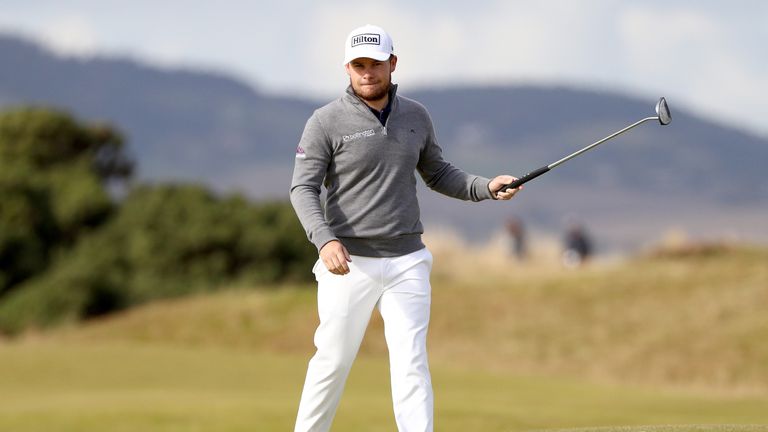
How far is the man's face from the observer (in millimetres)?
7820

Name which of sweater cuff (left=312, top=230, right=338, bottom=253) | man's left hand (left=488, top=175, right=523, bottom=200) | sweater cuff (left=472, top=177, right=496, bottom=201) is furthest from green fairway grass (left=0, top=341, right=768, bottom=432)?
sweater cuff (left=312, top=230, right=338, bottom=253)

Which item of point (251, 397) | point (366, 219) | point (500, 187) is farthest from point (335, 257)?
point (251, 397)

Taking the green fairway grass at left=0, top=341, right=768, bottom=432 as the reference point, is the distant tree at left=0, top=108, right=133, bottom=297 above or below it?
above

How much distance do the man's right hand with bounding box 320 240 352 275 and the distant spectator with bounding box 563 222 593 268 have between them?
3199cm

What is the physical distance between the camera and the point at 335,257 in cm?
752

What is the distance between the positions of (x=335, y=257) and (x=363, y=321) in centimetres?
54

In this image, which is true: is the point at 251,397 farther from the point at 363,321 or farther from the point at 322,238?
the point at 322,238

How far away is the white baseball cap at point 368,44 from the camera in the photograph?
7.70 meters

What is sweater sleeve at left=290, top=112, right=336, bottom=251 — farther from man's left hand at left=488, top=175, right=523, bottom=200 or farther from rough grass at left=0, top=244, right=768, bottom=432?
rough grass at left=0, top=244, right=768, bottom=432

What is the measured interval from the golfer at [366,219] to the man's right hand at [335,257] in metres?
0.18

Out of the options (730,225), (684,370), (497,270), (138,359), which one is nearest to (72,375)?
(138,359)

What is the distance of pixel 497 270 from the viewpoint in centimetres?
3859

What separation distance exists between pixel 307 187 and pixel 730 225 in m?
162

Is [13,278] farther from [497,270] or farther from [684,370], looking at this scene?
[684,370]
